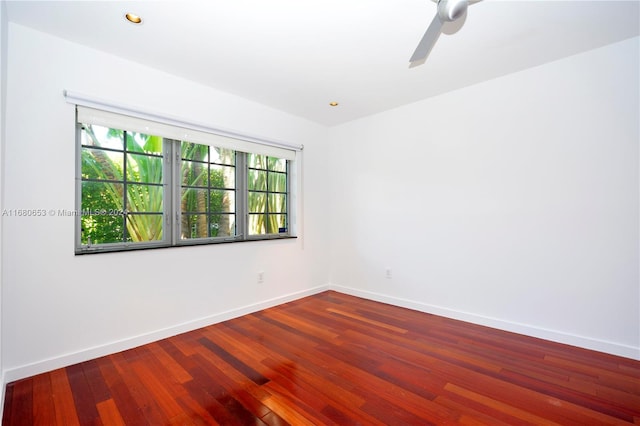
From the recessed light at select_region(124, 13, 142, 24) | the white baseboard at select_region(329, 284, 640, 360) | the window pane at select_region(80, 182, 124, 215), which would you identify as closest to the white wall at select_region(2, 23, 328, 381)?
the window pane at select_region(80, 182, 124, 215)

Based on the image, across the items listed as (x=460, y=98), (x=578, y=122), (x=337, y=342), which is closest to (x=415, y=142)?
(x=460, y=98)

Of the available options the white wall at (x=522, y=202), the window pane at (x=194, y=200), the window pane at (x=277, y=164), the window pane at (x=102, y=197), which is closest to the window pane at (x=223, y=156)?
the window pane at (x=194, y=200)

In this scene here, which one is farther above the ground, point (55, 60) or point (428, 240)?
point (55, 60)

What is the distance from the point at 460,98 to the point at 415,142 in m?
0.65

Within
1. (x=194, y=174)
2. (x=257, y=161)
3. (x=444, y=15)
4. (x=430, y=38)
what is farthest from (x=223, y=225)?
(x=444, y=15)

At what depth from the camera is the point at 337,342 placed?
2668 millimetres

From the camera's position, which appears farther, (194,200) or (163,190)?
(194,200)

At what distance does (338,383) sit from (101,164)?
2.60 metres

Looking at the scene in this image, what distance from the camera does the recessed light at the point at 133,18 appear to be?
2.01 m

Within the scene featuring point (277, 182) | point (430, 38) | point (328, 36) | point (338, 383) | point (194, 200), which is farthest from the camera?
point (277, 182)

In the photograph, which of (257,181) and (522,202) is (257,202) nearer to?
(257,181)

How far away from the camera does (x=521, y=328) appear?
2818mm

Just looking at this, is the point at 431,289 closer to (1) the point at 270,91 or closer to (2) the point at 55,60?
(1) the point at 270,91

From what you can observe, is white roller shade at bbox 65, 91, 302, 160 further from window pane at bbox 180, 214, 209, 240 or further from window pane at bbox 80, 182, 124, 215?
window pane at bbox 180, 214, 209, 240
